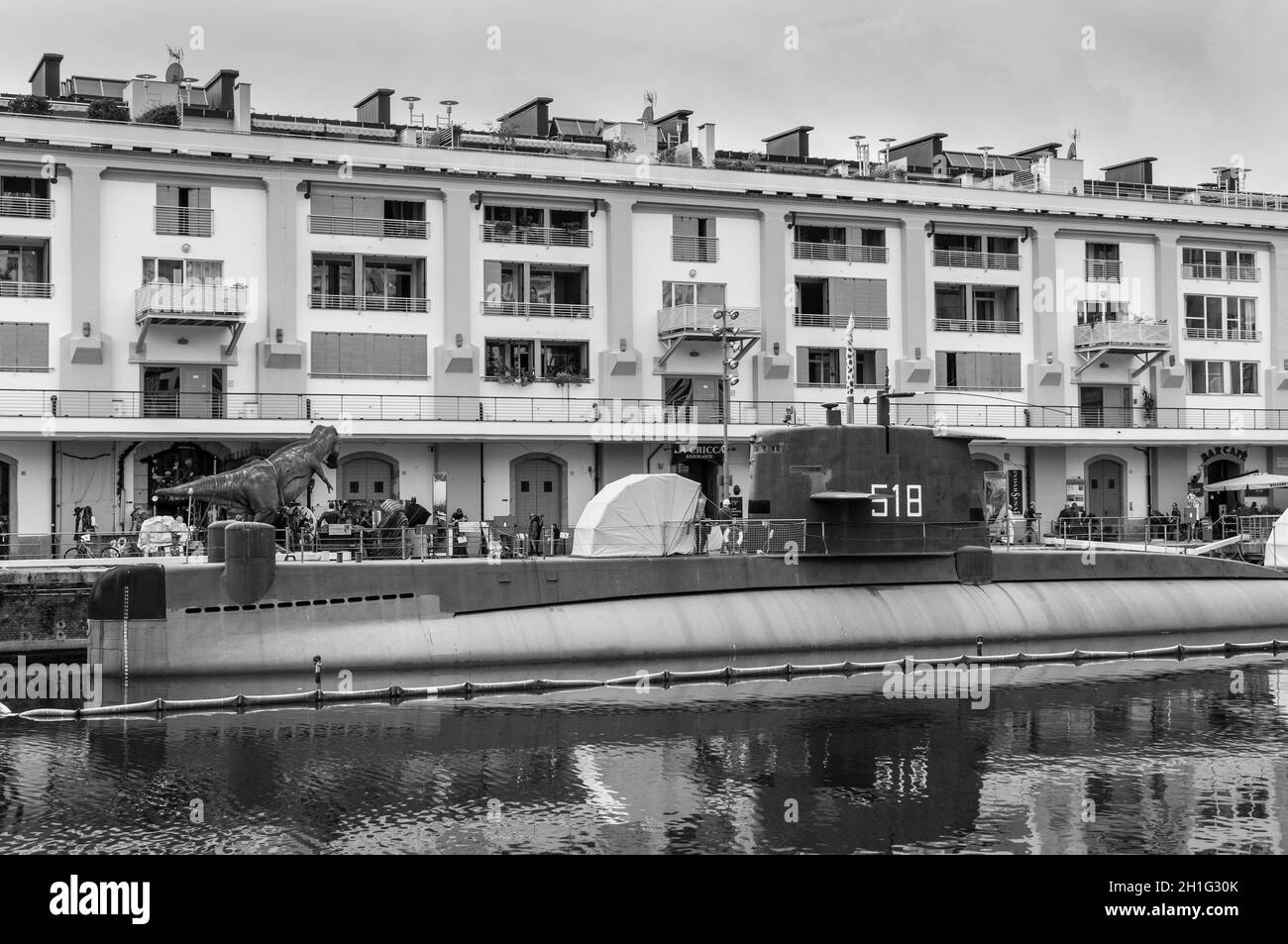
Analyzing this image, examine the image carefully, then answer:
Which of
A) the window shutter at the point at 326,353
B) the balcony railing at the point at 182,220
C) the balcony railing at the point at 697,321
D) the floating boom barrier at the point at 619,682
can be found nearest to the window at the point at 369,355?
the window shutter at the point at 326,353

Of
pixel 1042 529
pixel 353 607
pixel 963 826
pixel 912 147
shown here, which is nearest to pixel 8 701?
pixel 353 607

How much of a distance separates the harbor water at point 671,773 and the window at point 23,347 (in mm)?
21625

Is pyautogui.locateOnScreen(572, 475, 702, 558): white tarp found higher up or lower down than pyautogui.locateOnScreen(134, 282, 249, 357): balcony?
lower down

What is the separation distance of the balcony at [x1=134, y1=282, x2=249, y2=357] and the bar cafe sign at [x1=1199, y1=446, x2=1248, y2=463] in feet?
130

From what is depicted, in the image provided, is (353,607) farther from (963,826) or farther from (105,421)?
(105,421)

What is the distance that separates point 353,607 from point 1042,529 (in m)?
35.1

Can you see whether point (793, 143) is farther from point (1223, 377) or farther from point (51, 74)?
point (51, 74)

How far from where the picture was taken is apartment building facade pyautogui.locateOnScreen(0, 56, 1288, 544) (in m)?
45.2

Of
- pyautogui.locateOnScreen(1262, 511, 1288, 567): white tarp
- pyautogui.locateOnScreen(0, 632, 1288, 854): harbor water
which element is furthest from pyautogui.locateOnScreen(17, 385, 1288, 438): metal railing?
pyautogui.locateOnScreen(0, 632, 1288, 854): harbor water

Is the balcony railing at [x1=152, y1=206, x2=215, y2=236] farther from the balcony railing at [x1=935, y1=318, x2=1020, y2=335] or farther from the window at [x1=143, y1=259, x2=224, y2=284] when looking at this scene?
the balcony railing at [x1=935, y1=318, x2=1020, y2=335]

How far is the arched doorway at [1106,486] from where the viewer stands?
192 ft

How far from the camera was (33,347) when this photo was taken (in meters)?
44.4

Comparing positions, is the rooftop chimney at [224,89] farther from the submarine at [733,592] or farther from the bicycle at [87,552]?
the submarine at [733,592]

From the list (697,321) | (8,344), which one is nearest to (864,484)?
(697,321)
